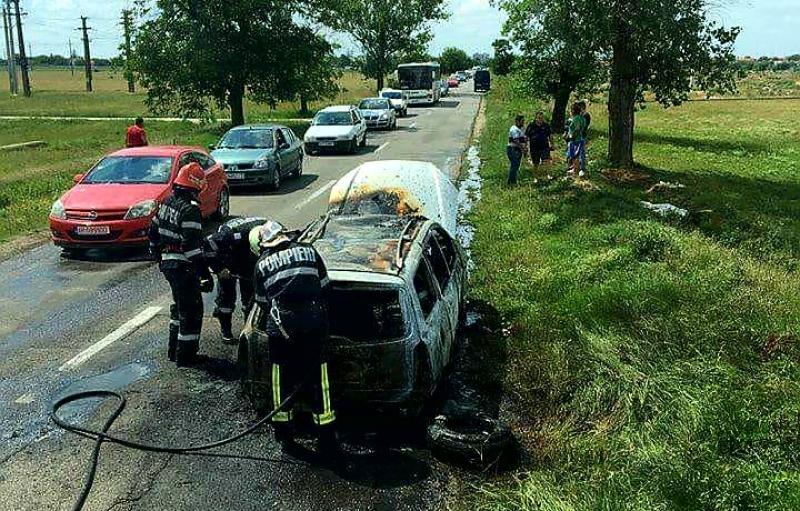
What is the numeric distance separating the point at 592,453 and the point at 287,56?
29681 millimetres

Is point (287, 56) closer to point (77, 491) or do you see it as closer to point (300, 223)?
A: point (300, 223)

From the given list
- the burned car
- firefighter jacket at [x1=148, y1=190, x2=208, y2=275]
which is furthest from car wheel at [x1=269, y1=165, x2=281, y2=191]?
the burned car

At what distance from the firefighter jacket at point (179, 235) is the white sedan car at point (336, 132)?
1891 cm

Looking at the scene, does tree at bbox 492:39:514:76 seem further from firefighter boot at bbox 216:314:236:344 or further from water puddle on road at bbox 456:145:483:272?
firefighter boot at bbox 216:314:236:344

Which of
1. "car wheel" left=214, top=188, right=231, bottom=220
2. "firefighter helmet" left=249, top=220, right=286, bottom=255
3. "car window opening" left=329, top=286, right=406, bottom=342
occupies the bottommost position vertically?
"car wheel" left=214, top=188, right=231, bottom=220

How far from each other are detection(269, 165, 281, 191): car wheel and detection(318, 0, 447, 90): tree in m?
49.0

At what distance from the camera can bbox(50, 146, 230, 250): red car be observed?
37.8ft

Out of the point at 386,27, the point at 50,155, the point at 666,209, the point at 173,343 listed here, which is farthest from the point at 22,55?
the point at 173,343

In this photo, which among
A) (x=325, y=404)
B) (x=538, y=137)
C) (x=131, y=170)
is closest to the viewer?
(x=325, y=404)

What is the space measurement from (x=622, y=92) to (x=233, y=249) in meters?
13.5

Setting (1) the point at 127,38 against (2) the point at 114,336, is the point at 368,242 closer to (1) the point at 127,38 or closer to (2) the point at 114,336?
(2) the point at 114,336

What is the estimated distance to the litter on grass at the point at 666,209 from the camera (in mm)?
13609

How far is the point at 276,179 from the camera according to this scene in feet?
60.3

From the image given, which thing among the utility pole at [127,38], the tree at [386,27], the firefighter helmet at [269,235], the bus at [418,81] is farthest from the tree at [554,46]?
the tree at [386,27]
